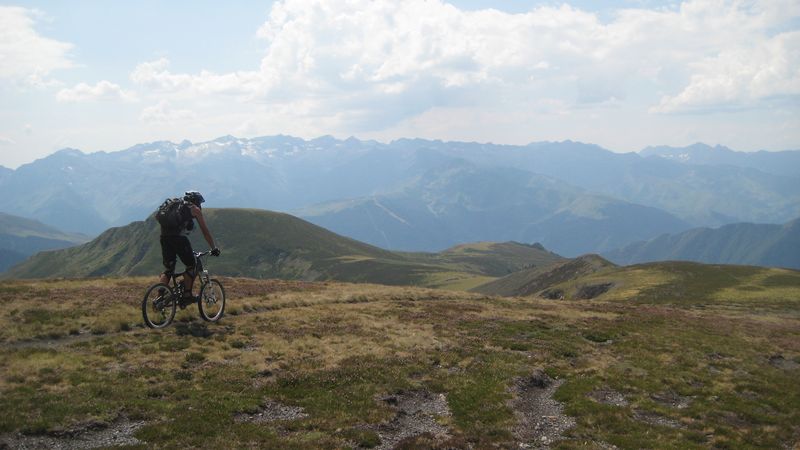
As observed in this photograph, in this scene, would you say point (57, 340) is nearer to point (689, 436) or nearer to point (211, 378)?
point (211, 378)

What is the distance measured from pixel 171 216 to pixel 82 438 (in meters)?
10.3

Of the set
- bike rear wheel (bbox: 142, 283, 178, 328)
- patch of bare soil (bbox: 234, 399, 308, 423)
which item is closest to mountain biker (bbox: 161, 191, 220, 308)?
bike rear wheel (bbox: 142, 283, 178, 328)

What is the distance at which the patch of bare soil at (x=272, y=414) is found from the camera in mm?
16125

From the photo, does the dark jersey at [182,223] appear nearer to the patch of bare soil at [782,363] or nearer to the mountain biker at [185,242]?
the mountain biker at [185,242]

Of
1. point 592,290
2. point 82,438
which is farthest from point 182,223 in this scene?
point 592,290

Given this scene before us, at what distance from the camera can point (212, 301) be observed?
84.5 feet

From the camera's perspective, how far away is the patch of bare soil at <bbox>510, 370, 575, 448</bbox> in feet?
54.4

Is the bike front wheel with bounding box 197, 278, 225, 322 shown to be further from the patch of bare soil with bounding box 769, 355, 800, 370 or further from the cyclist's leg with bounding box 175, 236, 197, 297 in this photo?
the patch of bare soil with bounding box 769, 355, 800, 370

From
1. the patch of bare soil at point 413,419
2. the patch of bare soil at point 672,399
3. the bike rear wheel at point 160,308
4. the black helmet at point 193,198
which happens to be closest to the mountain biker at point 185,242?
the black helmet at point 193,198

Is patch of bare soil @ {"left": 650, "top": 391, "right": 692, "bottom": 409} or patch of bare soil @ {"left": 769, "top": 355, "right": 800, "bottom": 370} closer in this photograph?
patch of bare soil @ {"left": 650, "top": 391, "right": 692, "bottom": 409}

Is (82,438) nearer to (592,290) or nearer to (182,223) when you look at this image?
(182,223)

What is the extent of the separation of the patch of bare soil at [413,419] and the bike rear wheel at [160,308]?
445 inches

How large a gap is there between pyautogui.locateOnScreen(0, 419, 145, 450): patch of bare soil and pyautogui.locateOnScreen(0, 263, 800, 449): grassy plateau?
6 centimetres

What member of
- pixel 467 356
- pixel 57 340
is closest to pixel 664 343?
pixel 467 356
